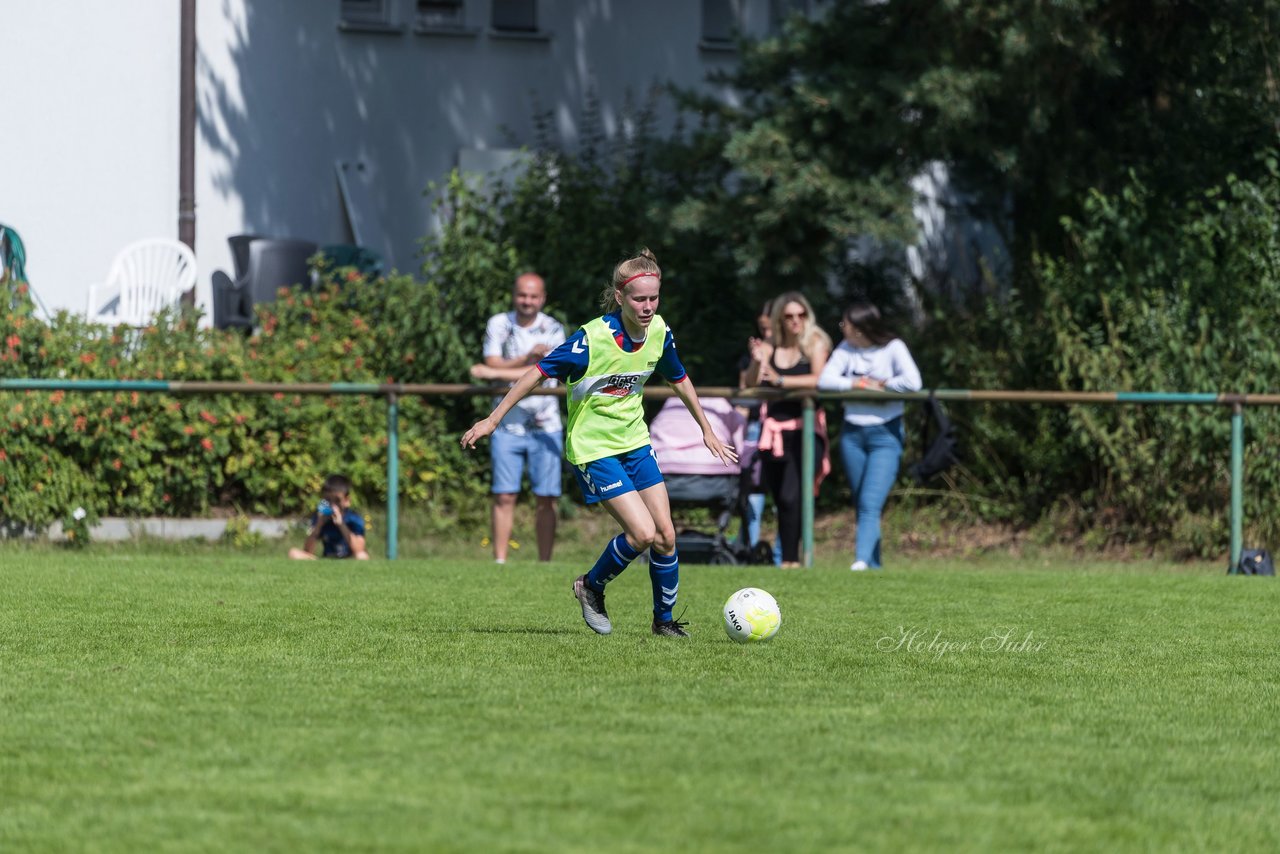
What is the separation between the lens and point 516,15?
2188 cm

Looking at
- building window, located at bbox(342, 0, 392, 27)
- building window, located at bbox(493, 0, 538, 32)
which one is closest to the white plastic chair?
building window, located at bbox(342, 0, 392, 27)

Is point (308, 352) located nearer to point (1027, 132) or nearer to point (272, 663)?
point (1027, 132)

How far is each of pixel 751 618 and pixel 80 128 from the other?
44.2 ft

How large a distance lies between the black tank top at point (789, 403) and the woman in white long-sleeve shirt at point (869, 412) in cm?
19

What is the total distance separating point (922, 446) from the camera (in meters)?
17.3

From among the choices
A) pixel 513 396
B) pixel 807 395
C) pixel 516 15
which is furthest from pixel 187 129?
pixel 513 396

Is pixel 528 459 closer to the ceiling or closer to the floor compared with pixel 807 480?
closer to the ceiling

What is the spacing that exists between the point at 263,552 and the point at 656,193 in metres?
5.50

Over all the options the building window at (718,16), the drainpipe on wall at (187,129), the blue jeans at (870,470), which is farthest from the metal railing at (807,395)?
the building window at (718,16)

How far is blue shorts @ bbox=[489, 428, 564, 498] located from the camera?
12984 millimetres

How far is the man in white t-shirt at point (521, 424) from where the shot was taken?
13.0 m

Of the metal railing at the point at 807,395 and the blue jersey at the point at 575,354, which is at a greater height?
the blue jersey at the point at 575,354

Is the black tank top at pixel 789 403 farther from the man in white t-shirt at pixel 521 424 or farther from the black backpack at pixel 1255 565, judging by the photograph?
the black backpack at pixel 1255 565

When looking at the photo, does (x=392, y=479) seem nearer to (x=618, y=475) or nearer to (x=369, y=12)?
(x=618, y=475)
